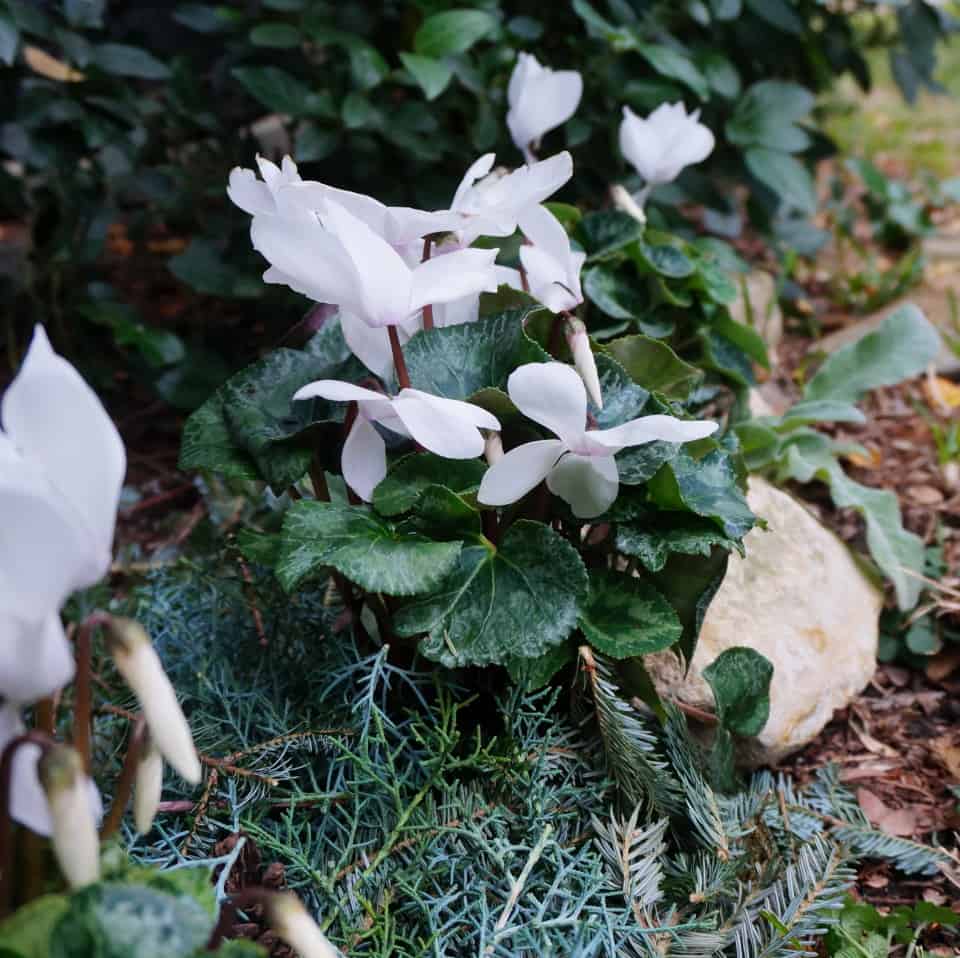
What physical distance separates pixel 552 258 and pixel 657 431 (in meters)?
0.34

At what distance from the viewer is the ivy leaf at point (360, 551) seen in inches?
39.0

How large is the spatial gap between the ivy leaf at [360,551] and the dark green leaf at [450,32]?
1161 mm

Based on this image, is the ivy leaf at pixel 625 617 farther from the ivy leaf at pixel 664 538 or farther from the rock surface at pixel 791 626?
the rock surface at pixel 791 626

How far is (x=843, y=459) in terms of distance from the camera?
7.01 ft

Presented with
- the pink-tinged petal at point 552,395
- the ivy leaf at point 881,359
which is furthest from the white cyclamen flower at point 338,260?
the ivy leaf at point 881,359

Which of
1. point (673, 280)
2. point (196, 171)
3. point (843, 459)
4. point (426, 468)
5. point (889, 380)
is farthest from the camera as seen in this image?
point (196, 171)

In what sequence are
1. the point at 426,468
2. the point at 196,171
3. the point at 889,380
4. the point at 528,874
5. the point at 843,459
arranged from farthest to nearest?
1. the point at 196,171
2. the point at 843,459
3. the point at 889,380
4. the point at 426,468
5. the point at 528,874

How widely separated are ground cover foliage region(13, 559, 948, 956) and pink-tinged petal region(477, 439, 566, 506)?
0.67ft

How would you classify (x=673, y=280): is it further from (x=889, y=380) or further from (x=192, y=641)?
(x=192, y=641)

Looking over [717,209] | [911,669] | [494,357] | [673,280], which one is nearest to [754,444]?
[673,280]

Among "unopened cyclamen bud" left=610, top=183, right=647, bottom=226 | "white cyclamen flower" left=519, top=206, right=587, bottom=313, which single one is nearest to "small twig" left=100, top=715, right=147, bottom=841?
"white cyclamen flower" left=519, top=206, right=587, bottom=313

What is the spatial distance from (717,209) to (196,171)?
1.17 meters

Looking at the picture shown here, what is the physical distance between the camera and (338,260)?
0.98 m

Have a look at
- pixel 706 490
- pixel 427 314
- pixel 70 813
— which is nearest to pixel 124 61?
pixel 427 314
